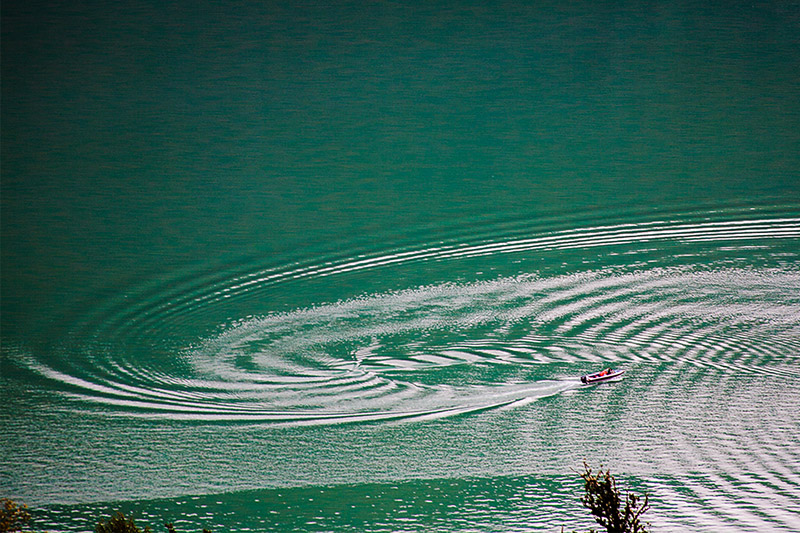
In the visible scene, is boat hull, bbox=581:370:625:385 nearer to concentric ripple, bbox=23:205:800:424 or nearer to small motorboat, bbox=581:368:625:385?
small motorboat, bbox=581:368:625:385

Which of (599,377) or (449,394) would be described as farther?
(599,377)

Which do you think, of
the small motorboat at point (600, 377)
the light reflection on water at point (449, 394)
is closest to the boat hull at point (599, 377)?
the small motorboat at point (600, 377)

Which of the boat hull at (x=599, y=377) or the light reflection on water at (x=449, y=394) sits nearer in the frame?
the light reflection on water at (x=449, y=394)

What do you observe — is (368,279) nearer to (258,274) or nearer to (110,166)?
(258,274)

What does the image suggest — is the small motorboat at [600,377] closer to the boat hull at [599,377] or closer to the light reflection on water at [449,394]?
the boat hull at [599,377]

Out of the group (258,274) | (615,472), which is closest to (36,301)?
(258,274)

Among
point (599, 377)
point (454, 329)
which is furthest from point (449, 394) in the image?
point (599, 377)

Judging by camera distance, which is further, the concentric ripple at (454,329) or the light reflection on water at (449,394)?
the concentric ripple at (454,329)

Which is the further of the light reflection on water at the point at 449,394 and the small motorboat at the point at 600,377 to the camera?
the small motorboat at the point at 600,377

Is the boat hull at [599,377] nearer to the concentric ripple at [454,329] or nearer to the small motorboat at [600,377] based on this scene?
the small motorboat at [600,377]

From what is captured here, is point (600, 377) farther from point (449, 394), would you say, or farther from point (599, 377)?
point (449, 394)

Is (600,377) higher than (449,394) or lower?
higher
